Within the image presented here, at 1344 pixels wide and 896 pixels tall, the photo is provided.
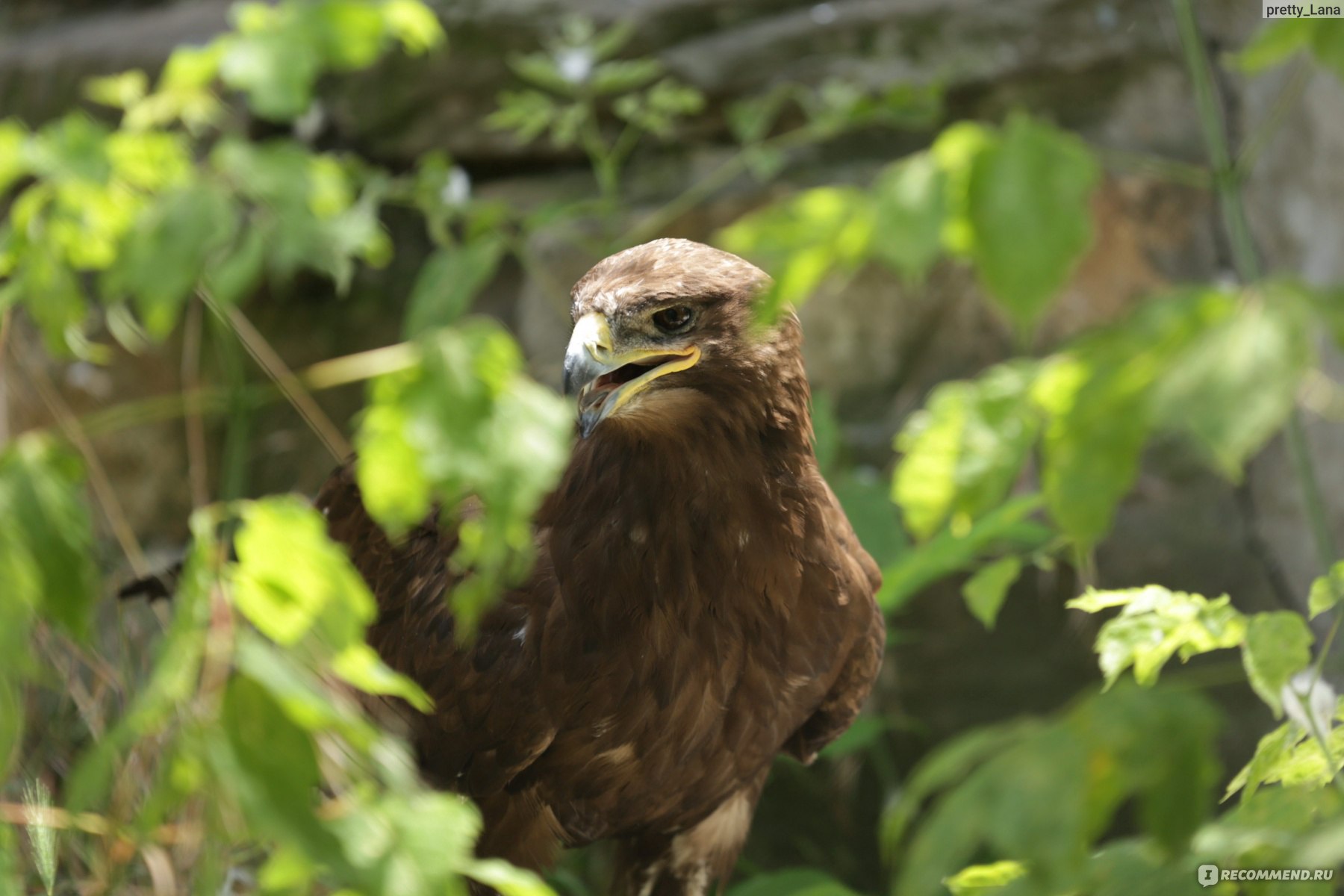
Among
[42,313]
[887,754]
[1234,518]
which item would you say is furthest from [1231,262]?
[42,313]

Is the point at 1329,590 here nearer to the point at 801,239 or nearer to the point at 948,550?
the point at 801,239

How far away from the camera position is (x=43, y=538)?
1.04m

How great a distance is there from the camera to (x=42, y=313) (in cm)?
130

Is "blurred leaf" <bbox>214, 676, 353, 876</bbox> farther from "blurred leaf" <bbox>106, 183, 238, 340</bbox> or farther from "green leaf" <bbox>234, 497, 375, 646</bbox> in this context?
"blurred leaf" <bbox>106, 183, 238, 340</bbox>

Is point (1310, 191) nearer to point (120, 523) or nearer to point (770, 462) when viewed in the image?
point (770, 462)

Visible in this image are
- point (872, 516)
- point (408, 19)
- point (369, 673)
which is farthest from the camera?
point (872, 516)

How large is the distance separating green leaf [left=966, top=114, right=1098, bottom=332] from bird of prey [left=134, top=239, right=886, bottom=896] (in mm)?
1152

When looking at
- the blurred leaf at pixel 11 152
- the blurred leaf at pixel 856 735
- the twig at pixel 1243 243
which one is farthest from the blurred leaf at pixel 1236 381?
the blurred leaf at pixel 856 735

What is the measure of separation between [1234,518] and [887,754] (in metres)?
1.34

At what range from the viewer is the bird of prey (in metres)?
2.20

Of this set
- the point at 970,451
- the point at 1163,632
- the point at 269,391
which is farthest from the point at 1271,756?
the point at 269,391

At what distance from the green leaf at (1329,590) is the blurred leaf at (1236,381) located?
718 mm

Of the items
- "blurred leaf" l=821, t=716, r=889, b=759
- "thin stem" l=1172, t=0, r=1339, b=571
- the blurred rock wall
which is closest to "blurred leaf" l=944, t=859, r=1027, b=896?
"thin stem" l=1172, t=0, r=1339, b=571

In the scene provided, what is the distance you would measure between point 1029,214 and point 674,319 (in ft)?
4.14
